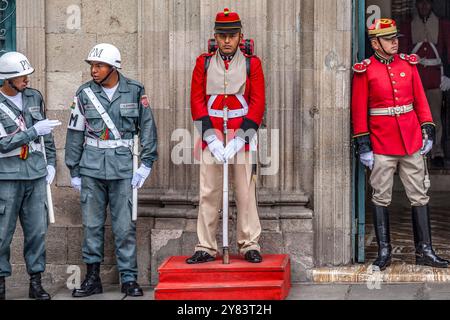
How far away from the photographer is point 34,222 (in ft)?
42.5

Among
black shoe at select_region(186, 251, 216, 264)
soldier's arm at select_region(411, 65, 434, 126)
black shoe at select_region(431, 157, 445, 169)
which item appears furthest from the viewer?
black shoe at select_region(431, 157, 445, 169)

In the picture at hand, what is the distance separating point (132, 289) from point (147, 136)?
139cm

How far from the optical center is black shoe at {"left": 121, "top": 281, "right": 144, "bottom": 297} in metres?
13.0

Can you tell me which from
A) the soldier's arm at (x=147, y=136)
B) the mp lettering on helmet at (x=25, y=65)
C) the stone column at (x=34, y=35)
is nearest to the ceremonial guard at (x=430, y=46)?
the stone column at (x=34, y=35)

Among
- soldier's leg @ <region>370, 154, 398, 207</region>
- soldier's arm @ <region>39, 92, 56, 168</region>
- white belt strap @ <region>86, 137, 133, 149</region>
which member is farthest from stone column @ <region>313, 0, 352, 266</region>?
soldier's arm @ <region>39, 92, 56, 168</region>

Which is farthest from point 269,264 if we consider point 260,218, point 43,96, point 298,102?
point 43,96

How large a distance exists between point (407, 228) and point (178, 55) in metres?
3.82

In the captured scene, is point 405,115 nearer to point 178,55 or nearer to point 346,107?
point 346,107

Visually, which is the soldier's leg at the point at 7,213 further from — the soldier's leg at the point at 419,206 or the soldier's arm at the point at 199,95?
the soldier's leg at the point at 419,206

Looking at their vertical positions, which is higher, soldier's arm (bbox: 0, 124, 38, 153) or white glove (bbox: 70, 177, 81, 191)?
soldier's arm (bbox: 0, 124, 38, 153)

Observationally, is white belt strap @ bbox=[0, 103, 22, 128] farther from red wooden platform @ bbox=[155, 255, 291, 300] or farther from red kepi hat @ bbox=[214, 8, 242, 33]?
red kepi hat @ bbox=[214, 8, 242, 33]

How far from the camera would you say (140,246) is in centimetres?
1355

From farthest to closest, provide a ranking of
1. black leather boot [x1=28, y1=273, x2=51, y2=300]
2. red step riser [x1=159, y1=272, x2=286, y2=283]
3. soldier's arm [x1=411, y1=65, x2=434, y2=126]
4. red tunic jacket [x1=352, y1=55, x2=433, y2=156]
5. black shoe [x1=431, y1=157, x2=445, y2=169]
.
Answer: black shoe [x1=431, y1=157, x2=445, y2=169], soldier's arm [x1=411, y1=65, x2=434, y2=126], red tunic jacket [x1=352, y1=55, x2=433, y2=156], black leather boot [x1=28, y1=273, x2=51, y2=300], red step riser [x1=159, y1=272, x2=286, y2=283]

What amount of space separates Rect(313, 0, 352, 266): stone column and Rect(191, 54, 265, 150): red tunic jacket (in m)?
0.83
